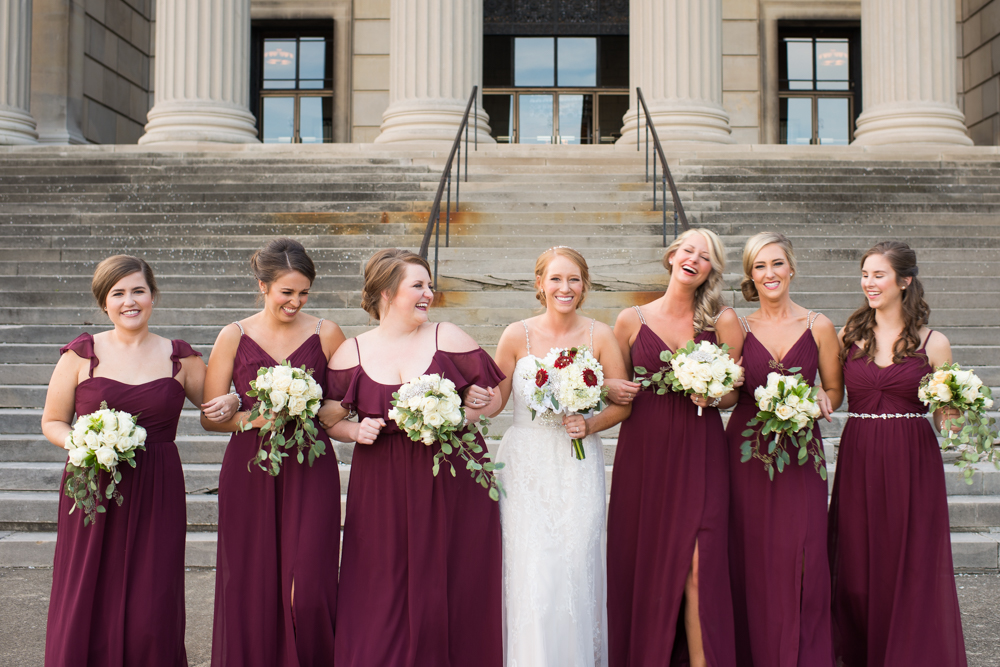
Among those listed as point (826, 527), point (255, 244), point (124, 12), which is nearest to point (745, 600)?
point (826, 527)

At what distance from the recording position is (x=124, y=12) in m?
20.4

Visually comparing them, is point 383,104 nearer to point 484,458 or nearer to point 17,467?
point 17,467

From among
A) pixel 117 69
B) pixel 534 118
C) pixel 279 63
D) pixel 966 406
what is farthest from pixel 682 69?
pixel 117 69

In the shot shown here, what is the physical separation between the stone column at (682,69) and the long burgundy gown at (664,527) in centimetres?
1123

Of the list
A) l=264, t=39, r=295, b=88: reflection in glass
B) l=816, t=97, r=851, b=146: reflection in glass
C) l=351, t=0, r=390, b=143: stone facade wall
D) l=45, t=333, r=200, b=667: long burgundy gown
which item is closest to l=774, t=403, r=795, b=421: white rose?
l=45, t=333, r=200, b=667: long burgundy gown

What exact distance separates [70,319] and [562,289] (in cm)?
688

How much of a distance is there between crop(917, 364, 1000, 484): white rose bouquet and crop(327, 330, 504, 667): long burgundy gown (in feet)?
6.57

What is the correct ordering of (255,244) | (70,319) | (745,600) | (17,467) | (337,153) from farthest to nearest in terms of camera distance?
(337,153) → (255,244) → (70,319) → (17,467) → (745,600)

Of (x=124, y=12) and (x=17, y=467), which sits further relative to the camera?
(x=124, y=12)

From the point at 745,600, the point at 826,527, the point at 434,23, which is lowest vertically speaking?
the point at 745,600

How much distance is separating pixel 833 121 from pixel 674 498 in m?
20.4

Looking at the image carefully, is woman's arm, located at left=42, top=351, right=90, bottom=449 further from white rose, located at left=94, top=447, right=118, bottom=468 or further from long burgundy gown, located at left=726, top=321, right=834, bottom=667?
long burgundy gown, located at left=726, top=321, right=834, bottom=667

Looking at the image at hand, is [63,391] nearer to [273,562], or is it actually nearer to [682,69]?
[273,562]

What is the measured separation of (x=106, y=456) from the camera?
3.36 meters
